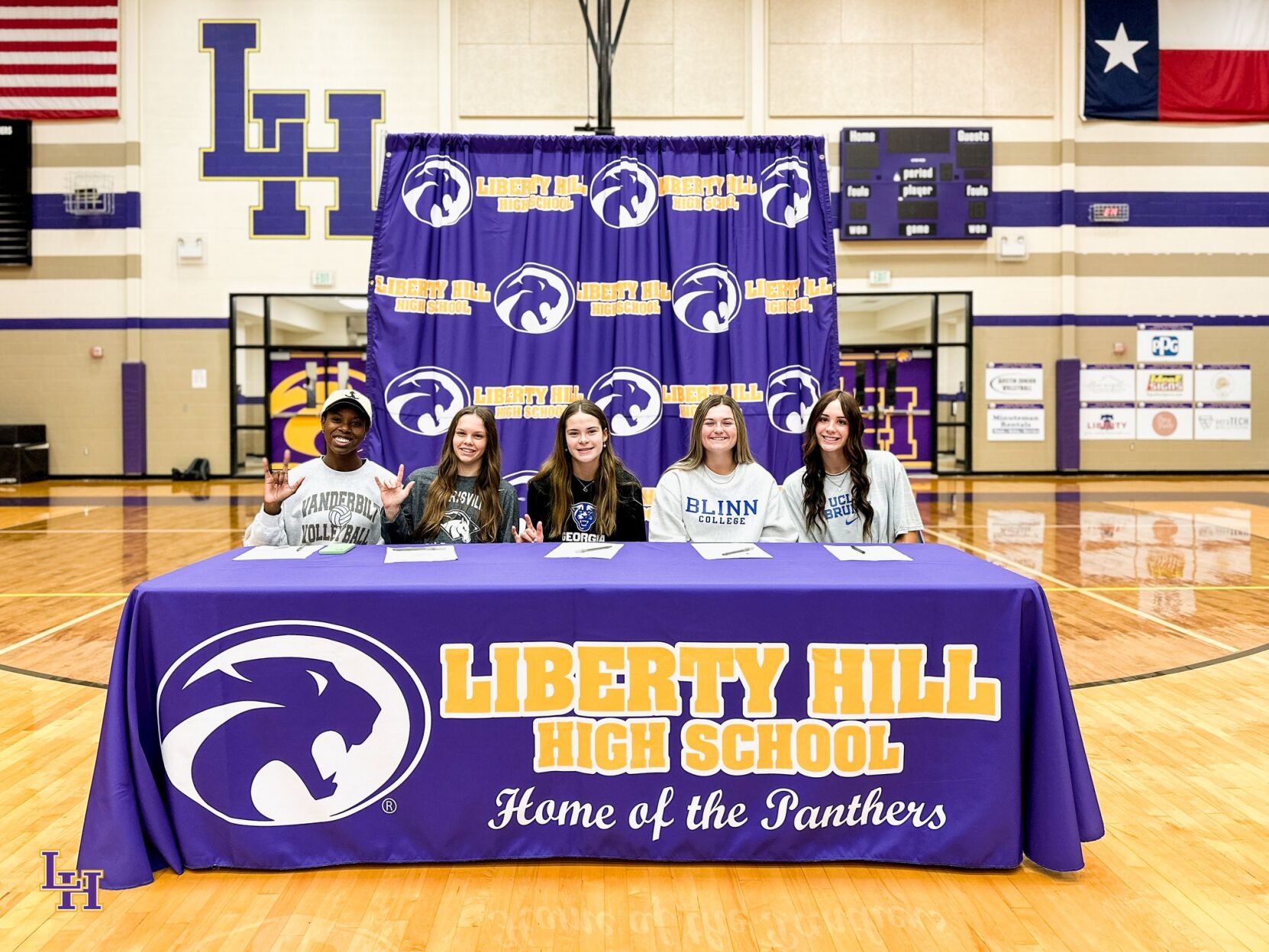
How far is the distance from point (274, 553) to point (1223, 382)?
51.0ft

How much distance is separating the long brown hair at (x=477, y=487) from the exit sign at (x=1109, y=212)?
530 inches

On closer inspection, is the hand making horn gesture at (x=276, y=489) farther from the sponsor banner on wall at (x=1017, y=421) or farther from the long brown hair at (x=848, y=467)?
the sponsor banner on wall at (x=1017, y=421)

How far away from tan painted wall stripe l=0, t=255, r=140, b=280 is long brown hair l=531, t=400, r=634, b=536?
1301 cm

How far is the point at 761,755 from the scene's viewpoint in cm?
240

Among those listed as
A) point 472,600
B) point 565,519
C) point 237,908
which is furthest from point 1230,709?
point 237,908

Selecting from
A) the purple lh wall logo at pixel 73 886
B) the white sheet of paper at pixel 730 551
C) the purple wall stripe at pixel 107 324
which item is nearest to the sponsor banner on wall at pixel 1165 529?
the white sheet of paper at pixel 730 551

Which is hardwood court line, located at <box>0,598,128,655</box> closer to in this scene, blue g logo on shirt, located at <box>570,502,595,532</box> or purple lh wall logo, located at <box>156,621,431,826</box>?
blue g logo on shirt, located at <box>570,502,595,532</box>

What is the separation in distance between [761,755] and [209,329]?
45.3ft

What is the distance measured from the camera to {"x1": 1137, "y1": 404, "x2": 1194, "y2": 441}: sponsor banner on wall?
47.3 feet

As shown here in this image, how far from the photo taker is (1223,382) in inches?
568

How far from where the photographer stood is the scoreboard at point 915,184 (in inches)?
548

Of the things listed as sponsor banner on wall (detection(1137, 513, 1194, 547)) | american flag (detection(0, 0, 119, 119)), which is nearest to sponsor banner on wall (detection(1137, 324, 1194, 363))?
sponsor banner on wall (detection(1137, 513, 1194, 547))

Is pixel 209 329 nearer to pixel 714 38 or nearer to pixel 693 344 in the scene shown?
pixel 714 38

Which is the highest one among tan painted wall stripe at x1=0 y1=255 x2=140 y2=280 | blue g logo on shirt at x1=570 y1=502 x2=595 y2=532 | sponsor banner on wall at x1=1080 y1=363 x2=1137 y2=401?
tan painted wall stripe at x1=0 y1=255 x2=140 y2=280
